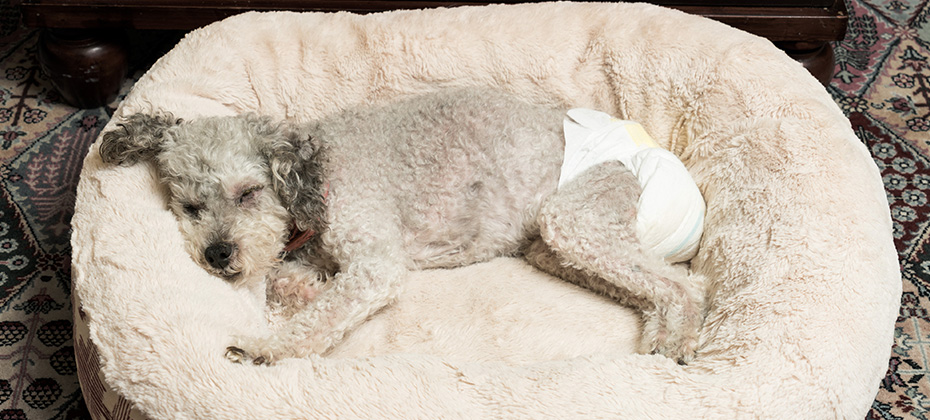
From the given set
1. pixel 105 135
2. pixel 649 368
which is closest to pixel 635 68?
pixel 649 368

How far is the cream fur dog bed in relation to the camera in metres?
1.76

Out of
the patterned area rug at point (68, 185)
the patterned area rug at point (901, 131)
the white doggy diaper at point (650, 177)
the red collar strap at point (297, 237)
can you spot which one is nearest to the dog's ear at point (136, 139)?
the red collar strap at point (297, 237)

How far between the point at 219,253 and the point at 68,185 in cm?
136

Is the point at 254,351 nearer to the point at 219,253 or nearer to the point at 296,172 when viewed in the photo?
the point at 219,253

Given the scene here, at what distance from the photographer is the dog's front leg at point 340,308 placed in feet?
6.69

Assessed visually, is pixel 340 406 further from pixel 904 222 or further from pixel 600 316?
pixel 904 222

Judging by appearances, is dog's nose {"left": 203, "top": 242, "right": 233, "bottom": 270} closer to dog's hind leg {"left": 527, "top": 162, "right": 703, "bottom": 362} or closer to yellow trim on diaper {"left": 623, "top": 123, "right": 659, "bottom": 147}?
dog's hind leg {"left": 527, "top": 162, "right": 703, "bottom": 362}

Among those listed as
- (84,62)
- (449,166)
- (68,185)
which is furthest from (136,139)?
(84,62)

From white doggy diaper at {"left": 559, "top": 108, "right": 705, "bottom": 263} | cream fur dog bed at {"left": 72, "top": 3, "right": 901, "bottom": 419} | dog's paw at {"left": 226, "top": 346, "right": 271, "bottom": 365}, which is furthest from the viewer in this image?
white doggy diaper at {"left": 559, "top": 108, "right": 705, "bottom": 263}

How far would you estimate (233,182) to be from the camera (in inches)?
78.8

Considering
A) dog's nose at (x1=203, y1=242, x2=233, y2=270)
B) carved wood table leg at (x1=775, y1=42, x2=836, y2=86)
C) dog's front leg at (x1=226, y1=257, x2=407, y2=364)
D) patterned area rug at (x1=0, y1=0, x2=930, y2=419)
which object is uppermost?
carved wood table leg at (x1=775, y1=42, x2=836, y2=86)

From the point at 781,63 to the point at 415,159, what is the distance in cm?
127

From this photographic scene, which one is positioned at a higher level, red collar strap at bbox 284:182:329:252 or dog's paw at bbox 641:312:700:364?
red collar strap at bbox 284:182:329:252

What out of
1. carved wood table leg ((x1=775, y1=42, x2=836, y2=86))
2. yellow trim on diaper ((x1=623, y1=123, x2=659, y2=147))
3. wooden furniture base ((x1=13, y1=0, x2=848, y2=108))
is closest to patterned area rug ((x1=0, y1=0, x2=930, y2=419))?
wooden furniture base ((x1=13, y1=0, x2=848, y2=108))
